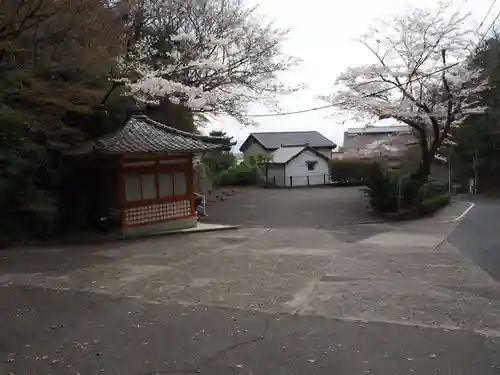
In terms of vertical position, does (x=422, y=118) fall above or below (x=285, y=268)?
above

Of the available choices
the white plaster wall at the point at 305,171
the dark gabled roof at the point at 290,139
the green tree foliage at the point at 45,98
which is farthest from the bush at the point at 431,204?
the dark gabled roof at the point at 290,139

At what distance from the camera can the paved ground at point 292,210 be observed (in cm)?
1911

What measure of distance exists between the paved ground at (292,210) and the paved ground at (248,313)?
27.3 ft

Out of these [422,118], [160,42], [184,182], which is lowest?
[184,182]

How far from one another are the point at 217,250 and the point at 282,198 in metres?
16.6

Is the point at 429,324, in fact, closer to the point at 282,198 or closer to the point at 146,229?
the point at 146,229

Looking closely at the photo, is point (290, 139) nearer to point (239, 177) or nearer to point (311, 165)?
point (311, 165)

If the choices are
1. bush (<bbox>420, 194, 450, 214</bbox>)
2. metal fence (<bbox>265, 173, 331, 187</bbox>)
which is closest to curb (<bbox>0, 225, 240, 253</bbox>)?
bush (<bbox>420, 194, 450, 214</bbox>)

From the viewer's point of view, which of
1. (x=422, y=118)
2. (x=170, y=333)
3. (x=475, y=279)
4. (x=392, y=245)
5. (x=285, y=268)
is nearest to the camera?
(x=170, y=333)

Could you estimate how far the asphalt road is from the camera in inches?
358

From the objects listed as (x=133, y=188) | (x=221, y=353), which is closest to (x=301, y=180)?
(x=133, y=188)

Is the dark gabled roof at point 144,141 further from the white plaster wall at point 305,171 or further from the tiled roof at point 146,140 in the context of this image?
the white plaster wall at point 305,171

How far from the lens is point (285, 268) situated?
28.9 feet

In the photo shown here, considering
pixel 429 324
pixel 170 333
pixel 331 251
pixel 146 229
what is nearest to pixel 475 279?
pixel 429 324
